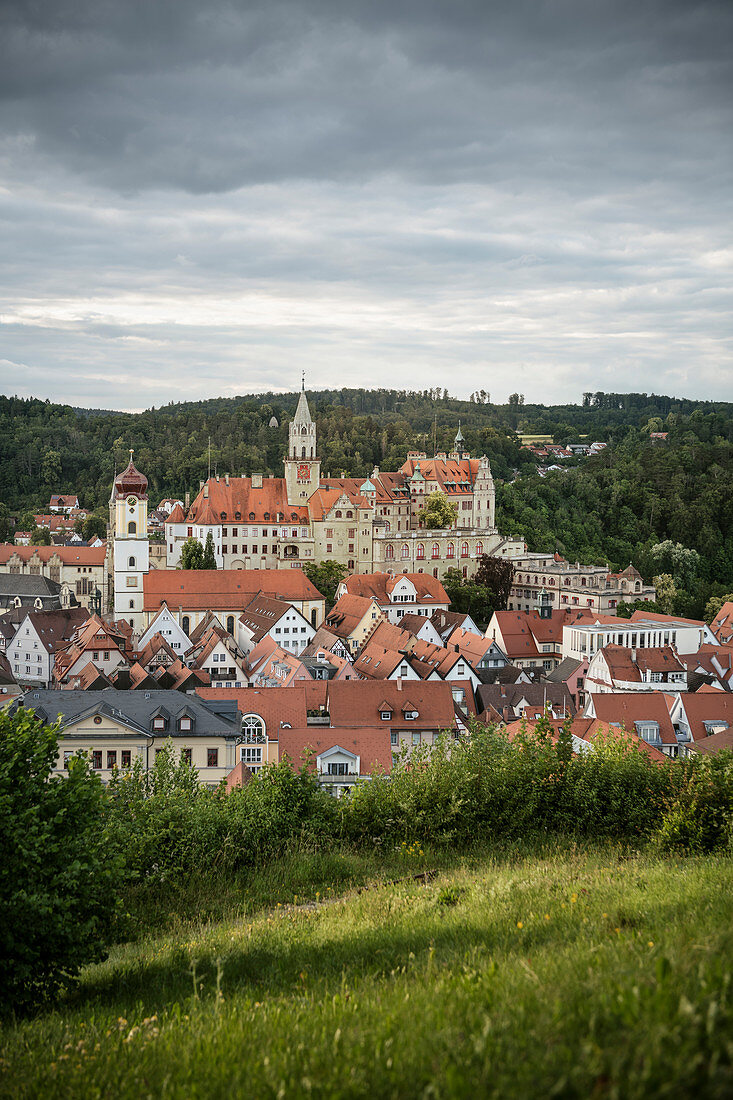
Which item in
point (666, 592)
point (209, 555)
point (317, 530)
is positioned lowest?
point (666, 592)

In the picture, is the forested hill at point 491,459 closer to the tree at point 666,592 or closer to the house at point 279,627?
the tree at point 666,592

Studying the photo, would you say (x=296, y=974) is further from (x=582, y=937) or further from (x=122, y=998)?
(x=582, y=937)

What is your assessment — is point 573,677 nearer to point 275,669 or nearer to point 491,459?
point 275,669

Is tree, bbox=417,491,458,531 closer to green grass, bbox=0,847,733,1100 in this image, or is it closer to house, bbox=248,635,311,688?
house, bbox=248,635,311,688

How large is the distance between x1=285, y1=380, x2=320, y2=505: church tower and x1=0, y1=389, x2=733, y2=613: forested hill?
1686 centimetres

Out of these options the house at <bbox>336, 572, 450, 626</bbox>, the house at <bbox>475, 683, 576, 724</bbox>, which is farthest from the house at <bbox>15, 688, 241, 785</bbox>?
the house at <bbox>336, 572, 450, 626</bbox>

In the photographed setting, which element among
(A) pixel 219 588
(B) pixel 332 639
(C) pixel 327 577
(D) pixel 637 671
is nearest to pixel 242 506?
(C) pixel 327 577

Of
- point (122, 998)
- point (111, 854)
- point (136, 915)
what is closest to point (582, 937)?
point (122, 998)

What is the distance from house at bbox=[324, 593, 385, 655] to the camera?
195 feet

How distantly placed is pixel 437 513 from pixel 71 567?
126 feet

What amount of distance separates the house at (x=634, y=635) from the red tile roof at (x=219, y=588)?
18.9 meters

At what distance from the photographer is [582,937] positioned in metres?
7.36

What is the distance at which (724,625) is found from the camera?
211ft

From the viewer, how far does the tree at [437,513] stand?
80.9 meters
